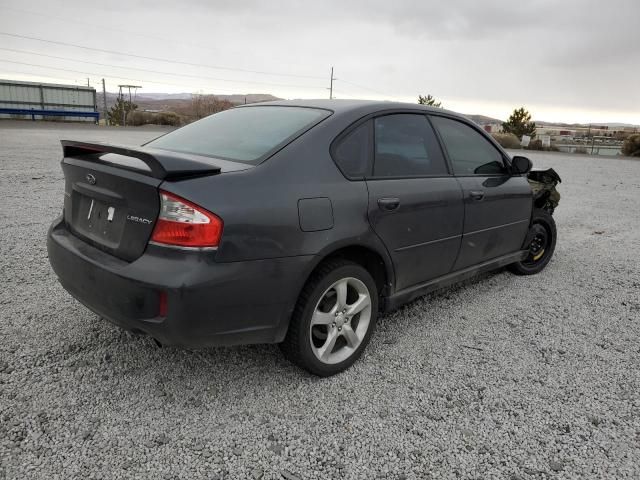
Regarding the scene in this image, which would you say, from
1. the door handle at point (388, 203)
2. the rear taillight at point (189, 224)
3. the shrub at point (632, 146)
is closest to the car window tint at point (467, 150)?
the door handle at point (388, 203)

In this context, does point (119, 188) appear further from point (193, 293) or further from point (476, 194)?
point (476, 194)

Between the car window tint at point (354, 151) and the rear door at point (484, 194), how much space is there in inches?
32.2

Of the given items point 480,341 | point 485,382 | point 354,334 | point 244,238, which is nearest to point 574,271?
point 480,341

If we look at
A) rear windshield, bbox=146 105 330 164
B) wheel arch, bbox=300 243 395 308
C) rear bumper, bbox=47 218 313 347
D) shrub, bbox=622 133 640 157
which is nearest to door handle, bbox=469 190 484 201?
wheel arch, bbox=300 243 395 308

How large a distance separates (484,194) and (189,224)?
95.1 inches

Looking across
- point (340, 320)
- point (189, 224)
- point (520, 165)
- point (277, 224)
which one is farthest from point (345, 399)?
point (520, 165)

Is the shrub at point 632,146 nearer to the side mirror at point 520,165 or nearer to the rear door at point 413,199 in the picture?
the side mirror at point 520,165

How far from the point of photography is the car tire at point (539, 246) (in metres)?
4.70

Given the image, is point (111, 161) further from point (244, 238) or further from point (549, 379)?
point (549, 379)

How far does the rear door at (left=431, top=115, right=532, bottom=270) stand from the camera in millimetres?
3553

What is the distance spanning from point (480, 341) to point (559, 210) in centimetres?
652

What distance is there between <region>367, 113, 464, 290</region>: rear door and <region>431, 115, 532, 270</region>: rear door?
0.15 m

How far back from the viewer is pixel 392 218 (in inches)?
115

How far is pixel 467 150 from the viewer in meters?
3.72
